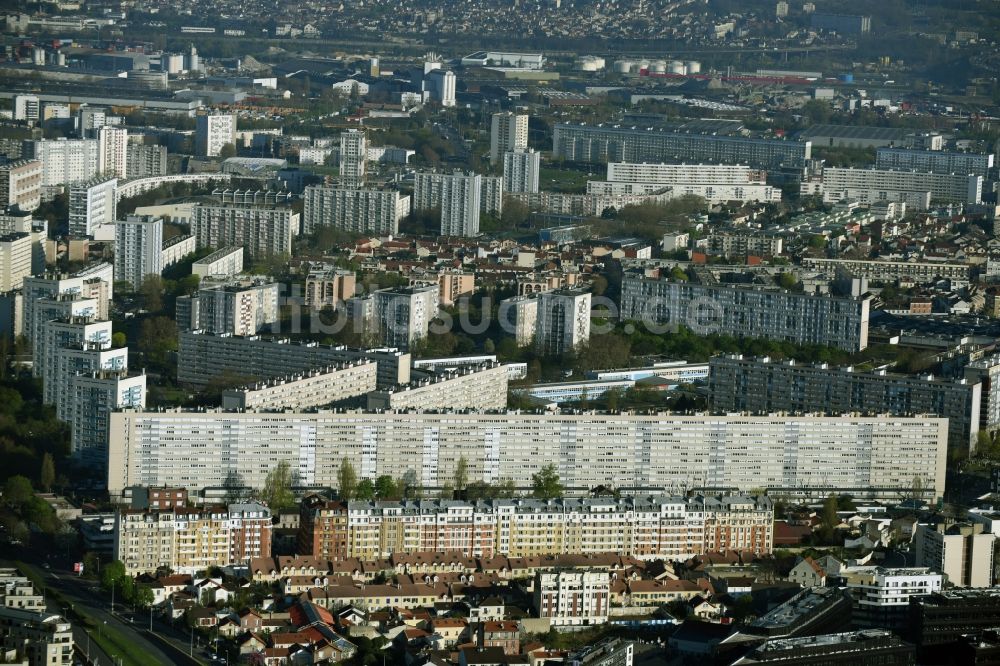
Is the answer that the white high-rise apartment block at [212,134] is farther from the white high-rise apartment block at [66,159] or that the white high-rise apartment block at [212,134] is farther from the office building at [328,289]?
the office building at [328,289]

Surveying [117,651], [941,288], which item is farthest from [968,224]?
[117,651]

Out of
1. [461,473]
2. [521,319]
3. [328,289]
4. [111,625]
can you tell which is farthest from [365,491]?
[328,289]

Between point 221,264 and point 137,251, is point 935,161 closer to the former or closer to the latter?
point 221,264

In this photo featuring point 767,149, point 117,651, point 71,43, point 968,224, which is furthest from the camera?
point 71,43

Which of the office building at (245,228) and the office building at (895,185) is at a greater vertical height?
the office building at (245,228)

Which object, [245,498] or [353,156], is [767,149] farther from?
[245,498]

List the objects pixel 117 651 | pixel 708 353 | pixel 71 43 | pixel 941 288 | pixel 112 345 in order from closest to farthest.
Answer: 1. pixel 117 651
2. pixel 112 345
3. pixel 708 353
4. pixel 941 288
5. pixel 71 43

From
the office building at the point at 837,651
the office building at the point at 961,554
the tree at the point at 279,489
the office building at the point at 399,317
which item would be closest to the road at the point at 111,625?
the tree at the point at 279,489
